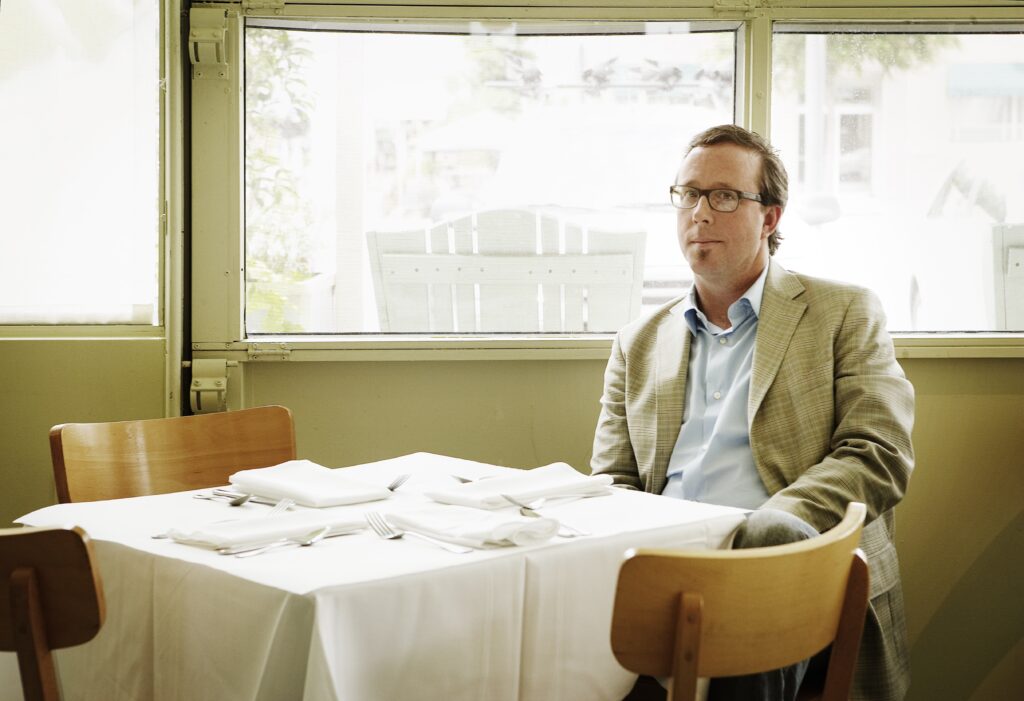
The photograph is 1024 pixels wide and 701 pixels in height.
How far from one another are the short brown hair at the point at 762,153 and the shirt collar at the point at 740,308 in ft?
0.57

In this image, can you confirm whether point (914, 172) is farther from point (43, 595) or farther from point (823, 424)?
point (43, 595)

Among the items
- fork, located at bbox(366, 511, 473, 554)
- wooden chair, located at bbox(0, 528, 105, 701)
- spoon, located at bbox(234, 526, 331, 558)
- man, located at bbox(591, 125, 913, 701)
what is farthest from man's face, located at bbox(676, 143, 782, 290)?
wooden chair, located at bbox(0, 528, 105, 701)

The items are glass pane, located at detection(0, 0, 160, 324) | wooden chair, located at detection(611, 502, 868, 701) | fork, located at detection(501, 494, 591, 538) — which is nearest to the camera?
wooden chair, located at detection(611, 502, 868, 701)

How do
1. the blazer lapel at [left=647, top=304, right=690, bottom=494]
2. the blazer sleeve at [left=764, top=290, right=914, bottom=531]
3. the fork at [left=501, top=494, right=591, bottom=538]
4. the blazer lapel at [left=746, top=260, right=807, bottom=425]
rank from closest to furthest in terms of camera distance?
1. the fork at [left=501, top=494, right=591, bottom=538]
2. the blazer sleeve at [left=764, top=290, right=914, bottom=531]
3. the blazer lapel at [left=746, top=260, right=807, bottom=425]
4. the blazer lapel at [left=647, top=304, right=690, bottom=494]

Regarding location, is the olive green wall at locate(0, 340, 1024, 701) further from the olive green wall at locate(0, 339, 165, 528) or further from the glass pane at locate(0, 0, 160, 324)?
the glass pane at locate(0, 0, 160, 324)

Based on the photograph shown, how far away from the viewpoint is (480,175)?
289 cm

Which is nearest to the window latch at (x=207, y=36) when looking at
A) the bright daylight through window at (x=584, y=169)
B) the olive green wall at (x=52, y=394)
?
the bright daylight through window at (x=584, y=169)

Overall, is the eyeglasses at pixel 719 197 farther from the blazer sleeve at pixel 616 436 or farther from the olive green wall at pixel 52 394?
the olive green wall at pixel 52 394

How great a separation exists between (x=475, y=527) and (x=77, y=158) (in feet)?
6.09

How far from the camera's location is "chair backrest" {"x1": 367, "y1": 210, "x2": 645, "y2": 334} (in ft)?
9.45

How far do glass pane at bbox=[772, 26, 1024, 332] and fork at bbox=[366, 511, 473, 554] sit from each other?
1.85 meters

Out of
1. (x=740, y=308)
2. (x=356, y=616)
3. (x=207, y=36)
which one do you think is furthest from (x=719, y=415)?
(x=207, y=36)

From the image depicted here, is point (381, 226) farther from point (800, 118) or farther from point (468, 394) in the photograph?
point (800, 118)

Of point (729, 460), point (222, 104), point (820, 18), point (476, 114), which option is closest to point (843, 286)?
point (729, 460)
